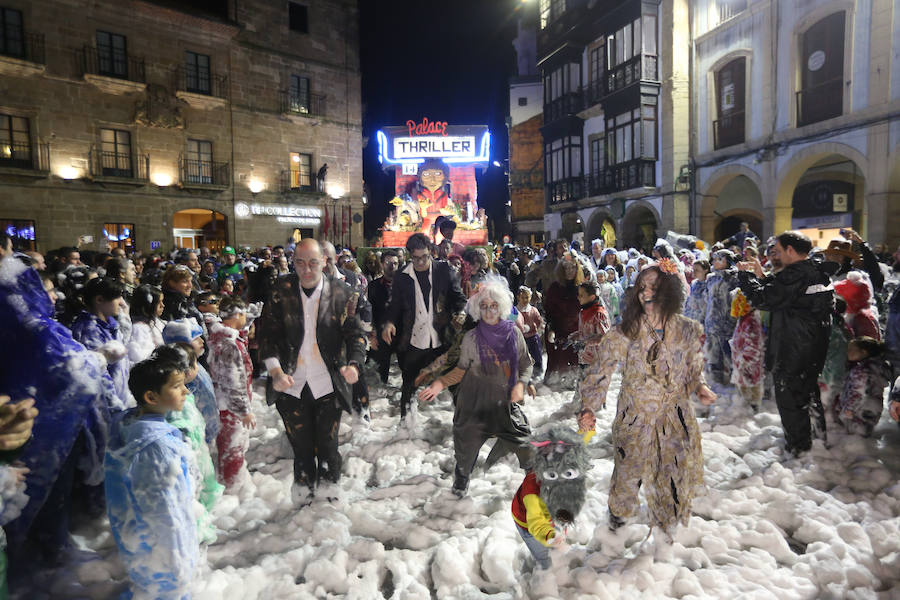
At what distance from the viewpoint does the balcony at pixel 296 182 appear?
24203mm

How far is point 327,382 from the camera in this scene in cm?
371

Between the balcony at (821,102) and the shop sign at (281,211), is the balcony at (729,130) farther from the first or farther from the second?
the shop sign at (281,211)

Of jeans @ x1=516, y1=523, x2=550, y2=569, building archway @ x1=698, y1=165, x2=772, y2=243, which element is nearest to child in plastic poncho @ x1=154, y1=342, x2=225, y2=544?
jeans @ x1=516, y1=523, x2=550, y2=569

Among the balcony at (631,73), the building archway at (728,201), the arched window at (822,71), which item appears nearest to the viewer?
the arched window at (822,71)

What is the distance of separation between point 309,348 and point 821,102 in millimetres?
16288

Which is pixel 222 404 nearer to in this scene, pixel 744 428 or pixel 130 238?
pixel 744 428

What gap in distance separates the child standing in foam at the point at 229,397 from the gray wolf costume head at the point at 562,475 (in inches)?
92.3

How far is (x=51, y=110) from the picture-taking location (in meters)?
18.2

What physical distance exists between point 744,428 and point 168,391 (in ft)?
17.4

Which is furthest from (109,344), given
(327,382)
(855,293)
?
(855,293)

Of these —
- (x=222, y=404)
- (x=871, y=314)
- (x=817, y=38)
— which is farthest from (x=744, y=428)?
(x=817, y=38)

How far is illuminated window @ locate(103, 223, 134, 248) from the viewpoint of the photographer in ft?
64.4

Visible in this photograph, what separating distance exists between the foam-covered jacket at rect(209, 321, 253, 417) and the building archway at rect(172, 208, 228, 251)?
20.1 metres

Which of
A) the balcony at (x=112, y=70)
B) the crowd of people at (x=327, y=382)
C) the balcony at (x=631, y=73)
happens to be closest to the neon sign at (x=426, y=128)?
the balcony at (x=631, y=73)
